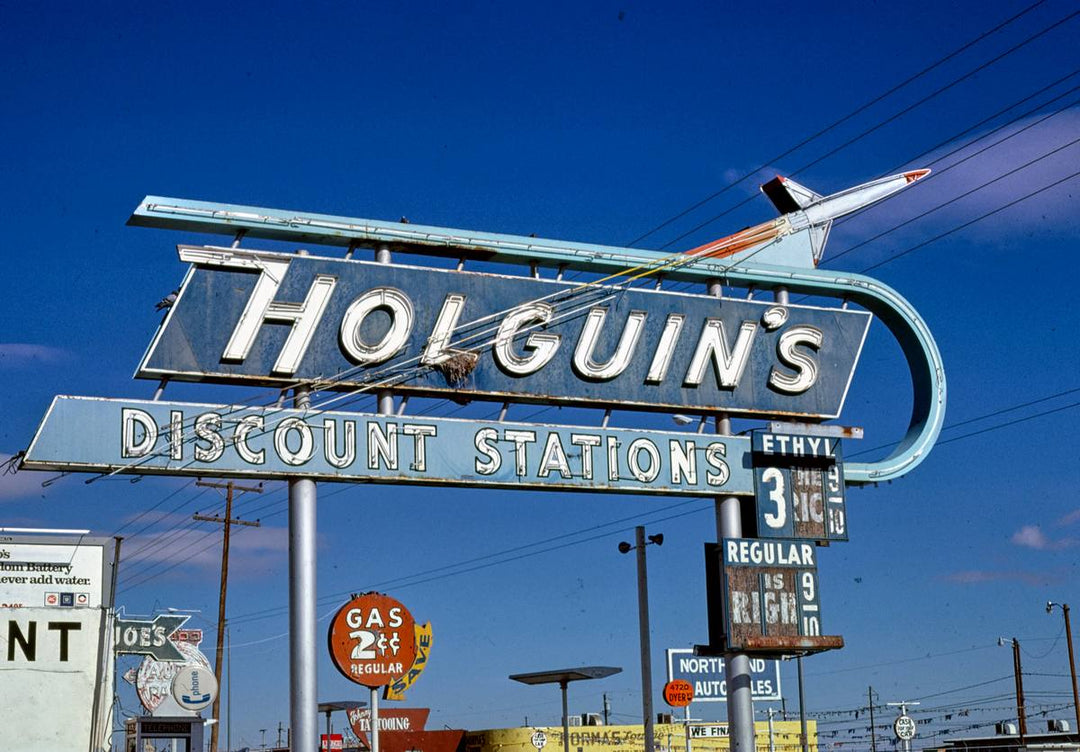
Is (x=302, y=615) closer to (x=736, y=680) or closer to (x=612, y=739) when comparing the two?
(x=736, y=680)

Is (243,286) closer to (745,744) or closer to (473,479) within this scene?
(473,479)

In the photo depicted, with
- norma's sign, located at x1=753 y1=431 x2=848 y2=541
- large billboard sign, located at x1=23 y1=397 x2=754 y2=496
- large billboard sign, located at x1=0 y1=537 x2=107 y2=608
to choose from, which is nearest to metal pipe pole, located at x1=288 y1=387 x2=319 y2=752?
large billboard sign, located at x1=23 y1=397 x2=754 y2=496

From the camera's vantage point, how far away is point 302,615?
23.0 m

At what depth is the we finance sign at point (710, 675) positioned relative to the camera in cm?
5031

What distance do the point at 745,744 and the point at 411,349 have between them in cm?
950

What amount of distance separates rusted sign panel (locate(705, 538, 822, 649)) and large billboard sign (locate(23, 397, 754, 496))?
119 centimetres

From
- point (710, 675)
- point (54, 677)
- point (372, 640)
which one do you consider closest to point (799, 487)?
point (372, 640)

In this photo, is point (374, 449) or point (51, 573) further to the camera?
point (374, 449)

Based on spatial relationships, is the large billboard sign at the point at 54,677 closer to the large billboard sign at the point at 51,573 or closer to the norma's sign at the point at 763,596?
the large billboard sign at the point at 51,573

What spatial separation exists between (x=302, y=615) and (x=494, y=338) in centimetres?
579

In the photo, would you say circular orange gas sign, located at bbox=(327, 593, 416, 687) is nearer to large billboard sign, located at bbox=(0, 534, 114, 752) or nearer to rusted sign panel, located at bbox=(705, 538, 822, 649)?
large billboard sign, located at bbox=(0, 534, 114, 752)

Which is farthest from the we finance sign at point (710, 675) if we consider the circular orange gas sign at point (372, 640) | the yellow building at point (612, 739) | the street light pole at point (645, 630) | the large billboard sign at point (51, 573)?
the large billboard sign at point (51, 573)

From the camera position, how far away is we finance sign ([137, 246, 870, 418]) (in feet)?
76.8

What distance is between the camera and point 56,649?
788 inches
